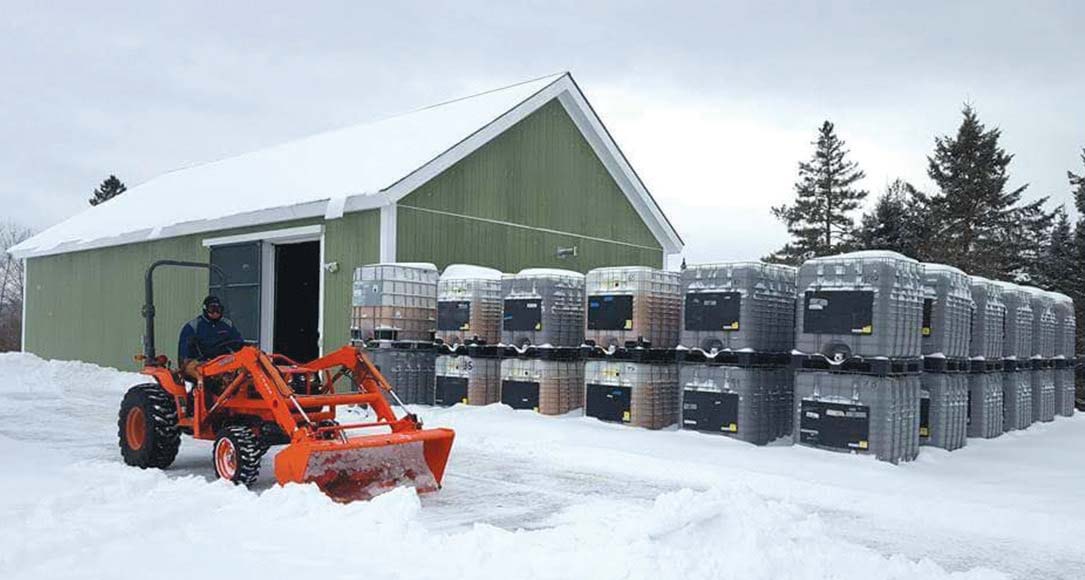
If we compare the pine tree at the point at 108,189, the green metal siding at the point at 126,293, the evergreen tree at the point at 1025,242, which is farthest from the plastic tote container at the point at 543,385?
the pine tree at the point at 108,189

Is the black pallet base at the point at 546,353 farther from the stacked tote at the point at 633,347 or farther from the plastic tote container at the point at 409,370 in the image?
the plastic tote container at the point at 409,370

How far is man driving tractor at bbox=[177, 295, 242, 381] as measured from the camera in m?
9.76

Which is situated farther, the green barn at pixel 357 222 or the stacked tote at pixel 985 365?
the green barn at pixel 357 222

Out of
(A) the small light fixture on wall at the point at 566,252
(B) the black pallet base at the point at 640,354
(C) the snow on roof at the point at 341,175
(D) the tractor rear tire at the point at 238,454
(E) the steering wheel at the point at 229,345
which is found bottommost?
(D) the tractor rear tire at the point at 238,454

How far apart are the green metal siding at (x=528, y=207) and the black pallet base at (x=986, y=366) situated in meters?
9.93

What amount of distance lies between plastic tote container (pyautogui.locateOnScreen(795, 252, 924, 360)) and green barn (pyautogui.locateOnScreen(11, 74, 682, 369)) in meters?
8.63

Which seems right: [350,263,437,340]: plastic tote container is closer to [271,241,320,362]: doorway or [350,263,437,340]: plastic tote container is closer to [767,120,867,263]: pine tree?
[271,241,320,362]: doorway

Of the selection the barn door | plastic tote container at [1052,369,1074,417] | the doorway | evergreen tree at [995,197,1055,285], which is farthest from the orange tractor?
evergreen tree at [995,197,1055,285]

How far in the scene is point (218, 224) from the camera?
814 inches

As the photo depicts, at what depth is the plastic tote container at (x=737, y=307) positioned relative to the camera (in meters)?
11.3

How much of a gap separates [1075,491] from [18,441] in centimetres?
1249

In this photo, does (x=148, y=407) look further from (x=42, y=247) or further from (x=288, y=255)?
(x=42, y=247)

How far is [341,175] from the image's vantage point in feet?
63.8

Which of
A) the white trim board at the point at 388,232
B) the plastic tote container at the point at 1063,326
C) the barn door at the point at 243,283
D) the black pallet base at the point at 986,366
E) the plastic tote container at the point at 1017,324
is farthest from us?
the barn door at the point at 243,283
